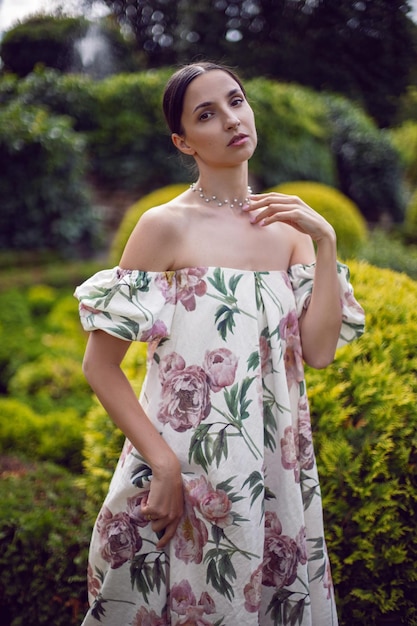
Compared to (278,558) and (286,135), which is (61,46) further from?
(278,558)

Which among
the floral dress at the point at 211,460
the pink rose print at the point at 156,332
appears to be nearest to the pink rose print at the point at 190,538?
the floral dress at the point at 211,460

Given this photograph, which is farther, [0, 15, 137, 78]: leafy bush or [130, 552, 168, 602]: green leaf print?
[0, 15, 137, 78]: leafy bush

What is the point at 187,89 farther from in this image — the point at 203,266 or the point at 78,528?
the point at 78,528

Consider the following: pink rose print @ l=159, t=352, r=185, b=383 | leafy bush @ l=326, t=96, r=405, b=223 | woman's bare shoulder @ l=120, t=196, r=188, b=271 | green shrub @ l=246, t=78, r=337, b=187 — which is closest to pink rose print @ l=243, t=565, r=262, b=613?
pink rose print @ l=159, t=352, r=185, b=383

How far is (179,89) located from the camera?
152 cm

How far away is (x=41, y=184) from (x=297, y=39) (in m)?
4.03

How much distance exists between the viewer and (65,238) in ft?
30.0

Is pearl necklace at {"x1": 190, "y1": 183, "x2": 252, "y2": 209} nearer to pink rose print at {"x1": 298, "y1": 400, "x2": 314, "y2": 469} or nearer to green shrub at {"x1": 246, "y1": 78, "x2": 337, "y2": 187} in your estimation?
pink rose print at {"x1": 298, "y1": 400, "x2": 314, "y2": 469}

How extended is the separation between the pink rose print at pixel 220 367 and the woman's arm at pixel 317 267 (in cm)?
27

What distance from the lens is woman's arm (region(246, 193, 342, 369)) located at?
1547mm

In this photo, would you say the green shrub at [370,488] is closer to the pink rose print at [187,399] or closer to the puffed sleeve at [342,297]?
the puffed sleeve at [342,297]

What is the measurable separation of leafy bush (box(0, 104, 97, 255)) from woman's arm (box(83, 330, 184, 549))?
7.61m

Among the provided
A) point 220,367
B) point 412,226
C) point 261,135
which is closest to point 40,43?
point 261,135

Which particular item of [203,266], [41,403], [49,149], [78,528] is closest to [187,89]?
[203,266]
